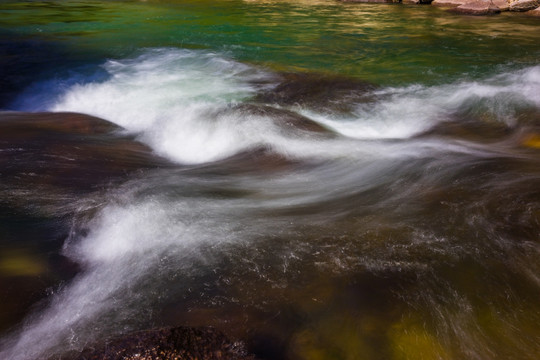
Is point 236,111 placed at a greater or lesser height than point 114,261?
greater

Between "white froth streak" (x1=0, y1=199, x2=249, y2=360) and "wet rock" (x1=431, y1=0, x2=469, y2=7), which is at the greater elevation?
"wet rock" (x1=431, y1=0, x2=469, y2=7)

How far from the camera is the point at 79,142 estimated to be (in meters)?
5.47

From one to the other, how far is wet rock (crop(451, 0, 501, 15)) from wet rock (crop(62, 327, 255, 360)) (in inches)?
904

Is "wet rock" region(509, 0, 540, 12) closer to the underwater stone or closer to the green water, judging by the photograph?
the underwater stone

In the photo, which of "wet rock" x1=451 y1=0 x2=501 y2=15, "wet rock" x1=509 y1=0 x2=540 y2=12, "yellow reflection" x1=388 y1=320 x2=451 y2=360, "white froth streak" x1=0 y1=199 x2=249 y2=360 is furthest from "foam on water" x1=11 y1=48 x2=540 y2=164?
"wet rock" x1=509 y1=0 x2=540 y2=12

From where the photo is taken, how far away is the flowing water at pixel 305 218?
2609mm

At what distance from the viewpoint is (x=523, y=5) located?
19.9 meters

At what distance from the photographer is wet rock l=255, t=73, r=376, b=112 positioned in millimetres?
8023

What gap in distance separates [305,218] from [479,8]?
2135 centimetres

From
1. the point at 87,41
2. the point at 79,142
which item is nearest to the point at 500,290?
the point at 79,142

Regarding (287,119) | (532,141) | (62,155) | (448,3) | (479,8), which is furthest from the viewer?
(448,3)

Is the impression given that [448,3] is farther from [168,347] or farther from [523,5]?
[168,347]

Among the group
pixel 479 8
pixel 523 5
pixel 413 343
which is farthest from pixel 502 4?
pixel 413 343

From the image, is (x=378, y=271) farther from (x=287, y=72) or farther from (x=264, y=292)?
(x=287, y=72)
